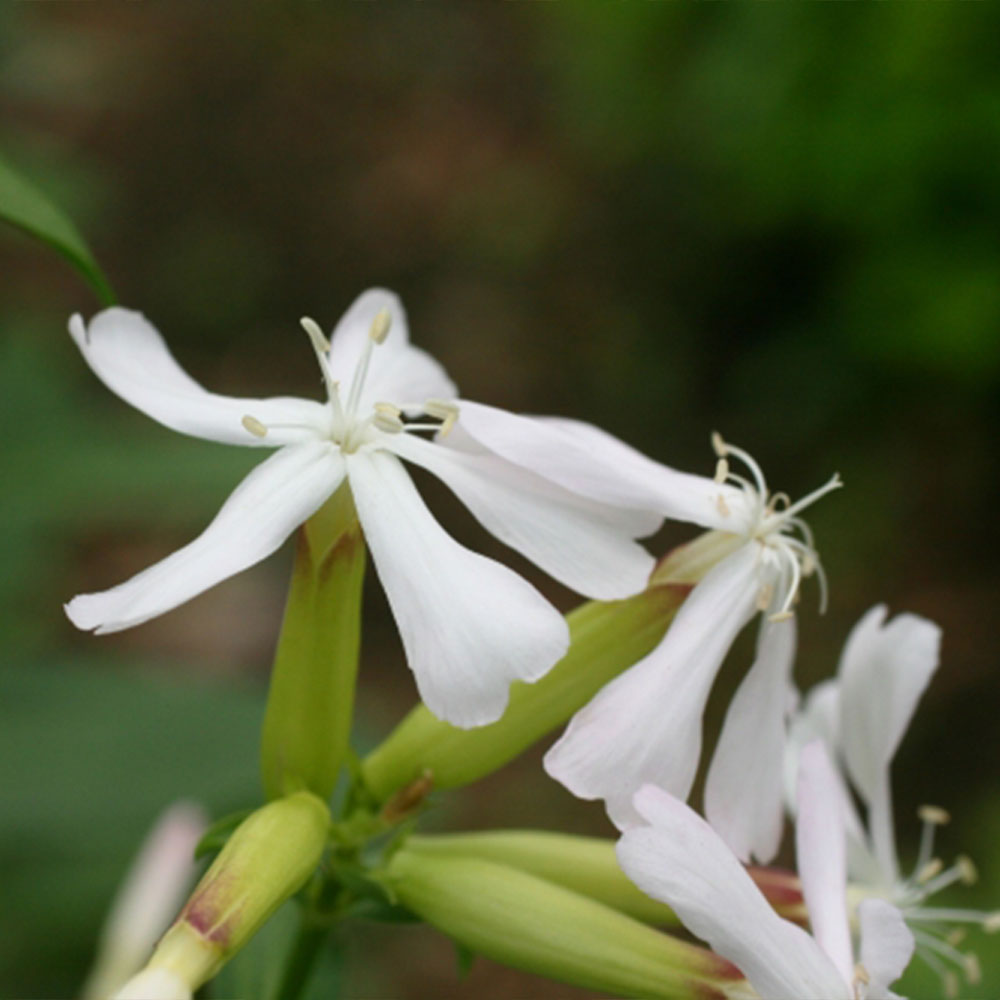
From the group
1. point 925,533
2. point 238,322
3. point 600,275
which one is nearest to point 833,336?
point 925,533

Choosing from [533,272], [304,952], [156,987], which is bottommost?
[156,987]

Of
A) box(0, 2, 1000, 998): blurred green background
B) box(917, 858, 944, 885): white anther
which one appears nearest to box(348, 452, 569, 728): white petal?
box(917, 858, 944, 885): white anther

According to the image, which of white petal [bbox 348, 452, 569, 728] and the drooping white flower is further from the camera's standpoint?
the drooping white flower

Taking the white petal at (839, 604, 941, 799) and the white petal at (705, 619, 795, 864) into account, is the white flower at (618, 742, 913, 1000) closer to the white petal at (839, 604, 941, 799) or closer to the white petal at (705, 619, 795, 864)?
the white petal at (705, 619, 795, 864)

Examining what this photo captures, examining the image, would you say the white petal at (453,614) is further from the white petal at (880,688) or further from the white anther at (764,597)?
the white petal at (880,688)

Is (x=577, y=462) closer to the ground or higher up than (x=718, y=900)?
Answer: higher up

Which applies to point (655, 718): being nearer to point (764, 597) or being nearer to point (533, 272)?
point (764, 597)

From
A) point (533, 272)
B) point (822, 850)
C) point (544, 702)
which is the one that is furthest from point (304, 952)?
point (533, 272)
